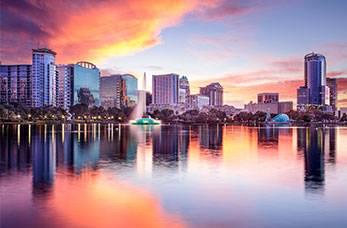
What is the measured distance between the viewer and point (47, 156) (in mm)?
29234

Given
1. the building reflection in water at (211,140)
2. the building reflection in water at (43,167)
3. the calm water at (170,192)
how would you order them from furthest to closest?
the building reflection in water at (211,140)
the building reflection in water at (43,167)
the calm water at (170,192)

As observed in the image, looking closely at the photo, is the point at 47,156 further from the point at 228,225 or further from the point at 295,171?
the point at 228,225

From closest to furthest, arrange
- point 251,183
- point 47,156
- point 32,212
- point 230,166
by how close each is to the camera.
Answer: point 32,212 < point 251,183 < point 230,166 < point 47,156

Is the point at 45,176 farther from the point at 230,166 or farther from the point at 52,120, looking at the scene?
the point at 52,120

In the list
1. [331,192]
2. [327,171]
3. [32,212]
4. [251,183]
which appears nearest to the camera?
[32,212]

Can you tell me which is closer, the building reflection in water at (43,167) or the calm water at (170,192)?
the calm water at (170,192)

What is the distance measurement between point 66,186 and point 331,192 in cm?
1116


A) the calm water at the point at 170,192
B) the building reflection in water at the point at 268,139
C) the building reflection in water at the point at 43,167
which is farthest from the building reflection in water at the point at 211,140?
the building reflection in water at the point at 43,167

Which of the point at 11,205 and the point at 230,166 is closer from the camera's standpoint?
the point at 11,205

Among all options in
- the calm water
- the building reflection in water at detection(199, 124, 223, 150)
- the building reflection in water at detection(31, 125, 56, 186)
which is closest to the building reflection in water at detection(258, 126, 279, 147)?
the building reflection in water at detection(199, 124, 223, 150)

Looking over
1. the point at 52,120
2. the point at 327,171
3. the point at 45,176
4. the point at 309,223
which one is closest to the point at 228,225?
the point at 309,223

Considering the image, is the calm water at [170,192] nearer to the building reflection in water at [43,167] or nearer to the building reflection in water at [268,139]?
the building reflection in water at [43,167]

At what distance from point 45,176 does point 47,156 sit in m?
9.33

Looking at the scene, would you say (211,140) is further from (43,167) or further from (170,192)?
(170,192)
